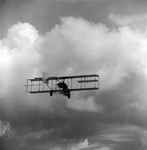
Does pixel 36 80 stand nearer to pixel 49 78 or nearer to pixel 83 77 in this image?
pixel 49 78

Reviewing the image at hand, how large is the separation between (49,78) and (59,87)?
147 inches

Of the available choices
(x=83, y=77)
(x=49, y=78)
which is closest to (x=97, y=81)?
(x=83, y=77)

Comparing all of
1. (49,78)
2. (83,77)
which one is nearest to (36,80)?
(49,78)

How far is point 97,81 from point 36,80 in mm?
13717

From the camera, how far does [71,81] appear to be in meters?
102

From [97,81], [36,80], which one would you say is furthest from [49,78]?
[97,81]

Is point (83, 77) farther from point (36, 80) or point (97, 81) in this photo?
point (36, 80)

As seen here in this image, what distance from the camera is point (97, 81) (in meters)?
101

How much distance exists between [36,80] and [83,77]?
34.0 ft

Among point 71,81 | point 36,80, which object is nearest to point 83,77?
point 71,81

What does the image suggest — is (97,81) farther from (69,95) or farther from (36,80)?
(36,80)

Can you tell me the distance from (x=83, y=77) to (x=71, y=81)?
2772 millimetres

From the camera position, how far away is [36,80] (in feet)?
348

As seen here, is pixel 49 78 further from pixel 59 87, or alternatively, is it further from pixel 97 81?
pixel 97 81
